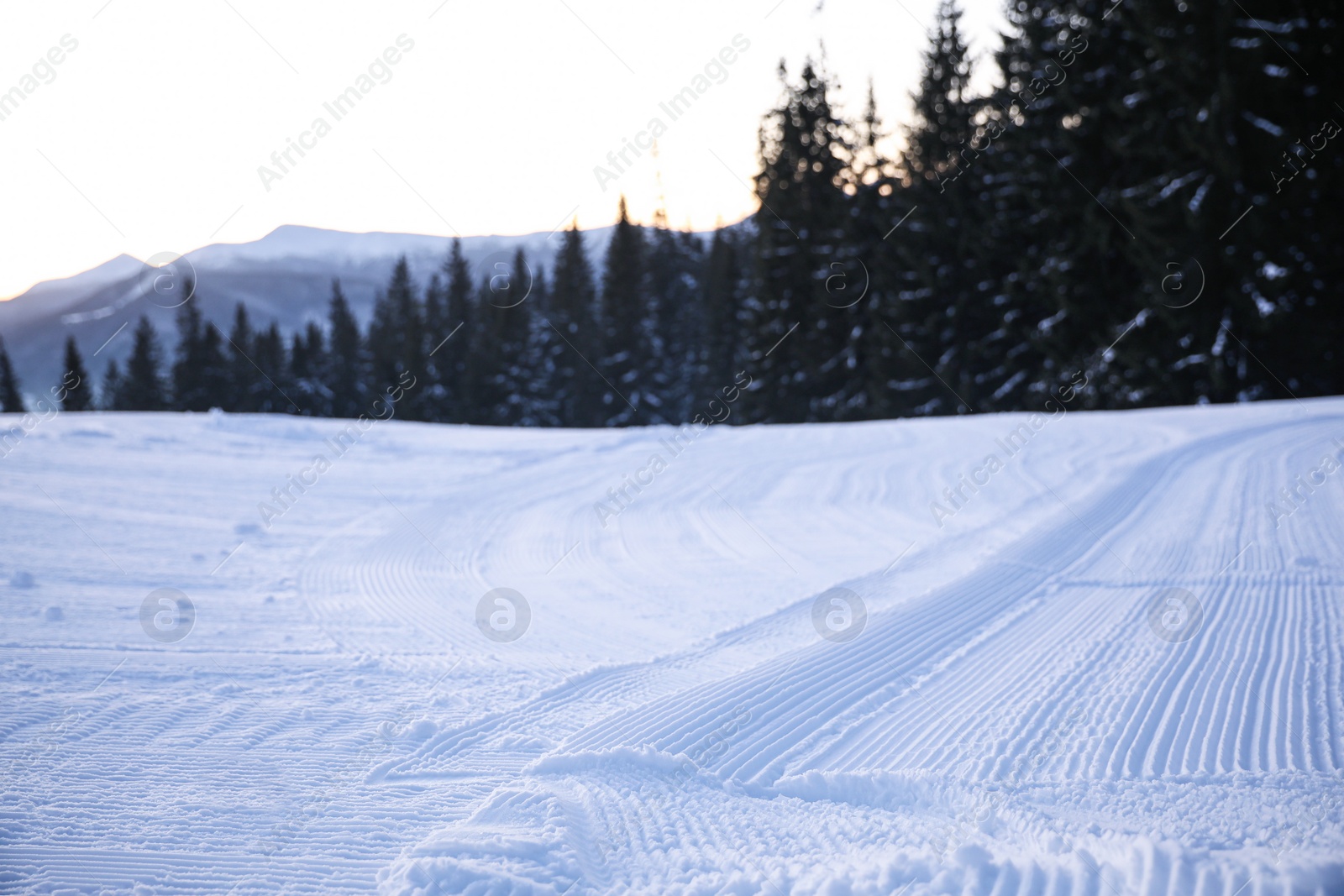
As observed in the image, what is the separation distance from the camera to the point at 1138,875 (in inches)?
92.4

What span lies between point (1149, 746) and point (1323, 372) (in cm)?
2001

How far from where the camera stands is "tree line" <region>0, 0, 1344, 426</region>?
699 inches

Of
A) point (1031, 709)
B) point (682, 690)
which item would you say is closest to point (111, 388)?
point (682, 690)

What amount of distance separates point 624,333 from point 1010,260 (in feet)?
62.0

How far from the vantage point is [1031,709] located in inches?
140

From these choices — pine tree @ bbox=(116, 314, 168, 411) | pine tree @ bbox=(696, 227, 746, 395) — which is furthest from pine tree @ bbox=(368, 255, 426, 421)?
pine tree @ bbox=(696, 227, 746, 395)

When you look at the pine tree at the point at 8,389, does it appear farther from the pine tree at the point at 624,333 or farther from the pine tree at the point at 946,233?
the pine tree at the point at 946,233

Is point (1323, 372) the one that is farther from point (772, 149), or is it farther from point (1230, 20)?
point (772, 149)

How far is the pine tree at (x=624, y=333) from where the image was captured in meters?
37.3

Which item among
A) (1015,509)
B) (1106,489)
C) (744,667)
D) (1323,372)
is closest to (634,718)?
(744,667)

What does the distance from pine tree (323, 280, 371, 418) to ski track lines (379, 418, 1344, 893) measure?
47335 millimetres

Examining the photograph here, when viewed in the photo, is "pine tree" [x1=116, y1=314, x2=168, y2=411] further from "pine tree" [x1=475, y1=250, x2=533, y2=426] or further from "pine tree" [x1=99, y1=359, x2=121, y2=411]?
"pine tree" [x1=475, y1=250, x2=533, y2=426]

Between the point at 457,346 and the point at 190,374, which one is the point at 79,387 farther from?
the point at 457,346

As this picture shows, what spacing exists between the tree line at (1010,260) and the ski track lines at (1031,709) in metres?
12.5
